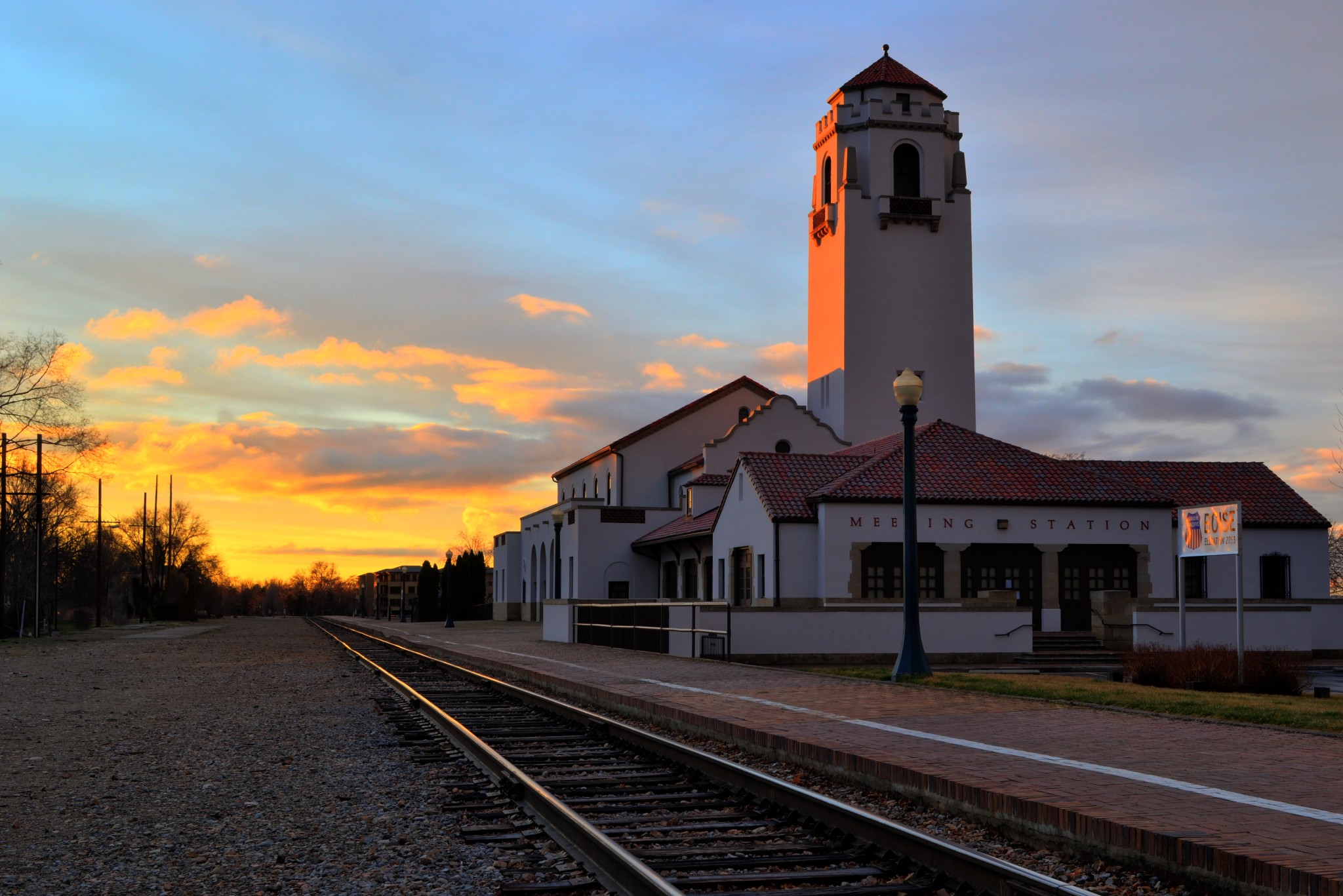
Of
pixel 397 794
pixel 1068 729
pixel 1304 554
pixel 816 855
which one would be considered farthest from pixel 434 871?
pixel 1304 554

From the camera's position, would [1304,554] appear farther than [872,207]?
No

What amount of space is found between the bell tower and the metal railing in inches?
986

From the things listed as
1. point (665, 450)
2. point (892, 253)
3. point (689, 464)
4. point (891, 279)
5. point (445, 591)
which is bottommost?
point (445, 591)

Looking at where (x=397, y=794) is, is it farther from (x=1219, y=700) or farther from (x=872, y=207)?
(x=872, y=207)

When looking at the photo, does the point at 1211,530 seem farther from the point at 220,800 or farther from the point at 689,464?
the point at 689,464

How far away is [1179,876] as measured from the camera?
19.7 feet

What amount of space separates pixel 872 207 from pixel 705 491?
16.0 metres

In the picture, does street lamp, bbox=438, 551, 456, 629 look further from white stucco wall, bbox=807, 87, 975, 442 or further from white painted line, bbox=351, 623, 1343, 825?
white painted line, bbox=351, 623, 1343, 825

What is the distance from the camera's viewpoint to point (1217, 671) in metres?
18.2

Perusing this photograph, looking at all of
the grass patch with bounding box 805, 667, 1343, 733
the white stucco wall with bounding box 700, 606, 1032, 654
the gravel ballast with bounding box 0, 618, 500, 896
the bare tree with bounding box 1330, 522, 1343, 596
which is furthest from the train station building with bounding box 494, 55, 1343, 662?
the bare tree with bounding box 1330, 522, 1343, 596

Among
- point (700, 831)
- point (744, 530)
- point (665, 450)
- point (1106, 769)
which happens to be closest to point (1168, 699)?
point (1106, 769)

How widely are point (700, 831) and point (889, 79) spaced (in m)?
53.3

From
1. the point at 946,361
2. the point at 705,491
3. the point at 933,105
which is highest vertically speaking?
the point at 933,105

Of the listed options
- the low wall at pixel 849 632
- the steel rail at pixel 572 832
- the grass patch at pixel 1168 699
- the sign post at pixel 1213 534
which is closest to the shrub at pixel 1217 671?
the sign post at pixel 1213 534
